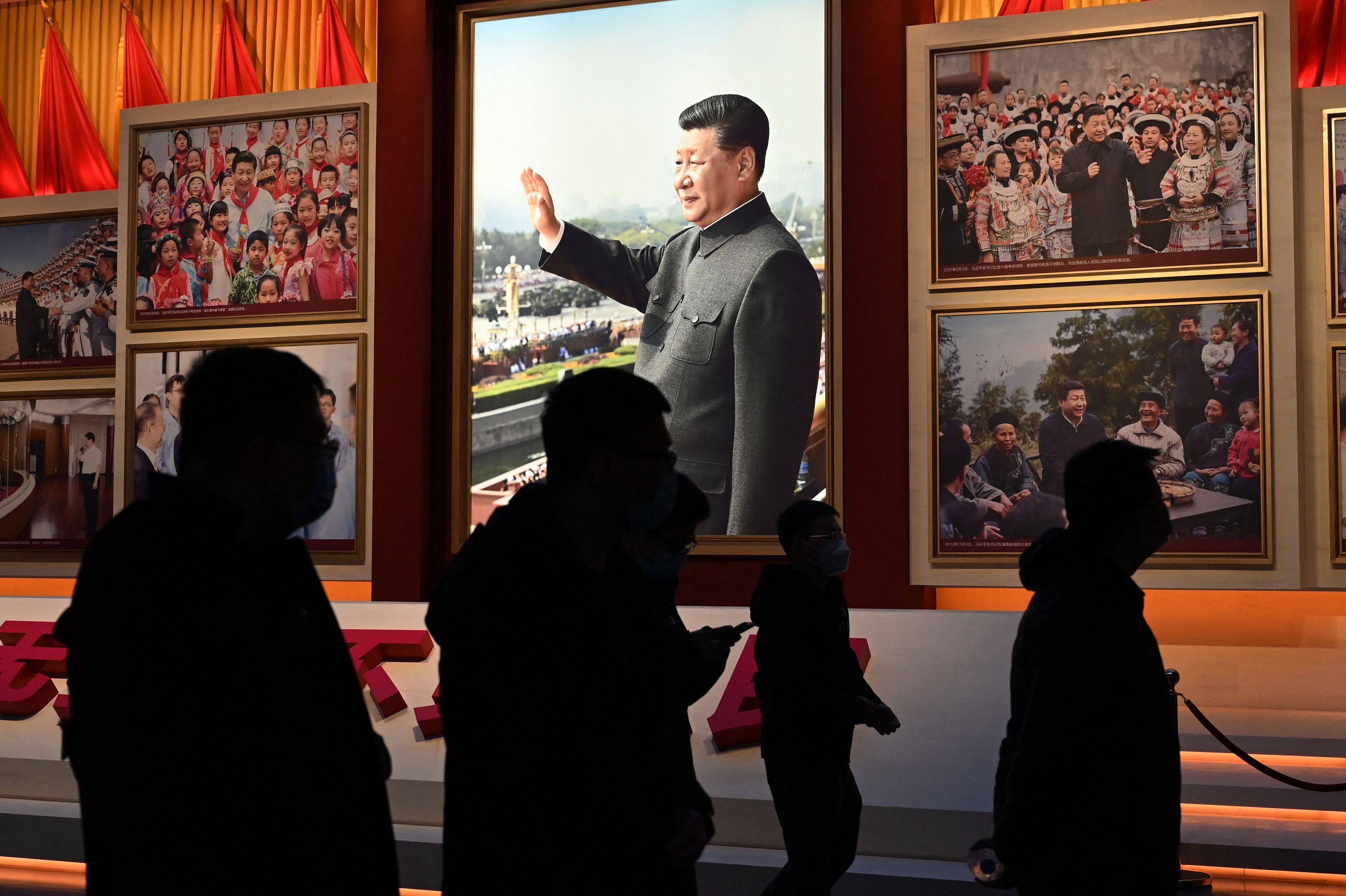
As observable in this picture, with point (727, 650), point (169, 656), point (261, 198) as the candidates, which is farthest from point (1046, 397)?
point (169, 656)

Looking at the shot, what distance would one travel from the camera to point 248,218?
10.0 m

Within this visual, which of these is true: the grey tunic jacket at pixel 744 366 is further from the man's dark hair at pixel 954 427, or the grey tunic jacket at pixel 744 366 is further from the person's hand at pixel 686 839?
the person's hand at pixel 686 839

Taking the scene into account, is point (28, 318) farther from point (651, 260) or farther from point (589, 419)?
point (589, 419)

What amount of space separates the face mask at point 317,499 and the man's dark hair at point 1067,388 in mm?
6957

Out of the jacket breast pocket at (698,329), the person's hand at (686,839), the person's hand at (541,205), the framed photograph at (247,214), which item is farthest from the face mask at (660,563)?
the framed photograph at (247,214)

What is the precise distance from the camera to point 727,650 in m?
3.24

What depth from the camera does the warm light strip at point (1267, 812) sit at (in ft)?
20.8

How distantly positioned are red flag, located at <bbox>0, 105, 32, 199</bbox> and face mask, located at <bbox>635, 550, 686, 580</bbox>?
10168mm

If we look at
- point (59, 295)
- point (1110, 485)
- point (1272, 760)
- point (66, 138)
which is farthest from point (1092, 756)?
point (66, 138)

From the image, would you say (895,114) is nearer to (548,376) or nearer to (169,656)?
(548,376)

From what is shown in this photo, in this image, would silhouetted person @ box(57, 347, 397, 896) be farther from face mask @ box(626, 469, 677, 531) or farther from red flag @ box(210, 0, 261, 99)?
red flag @ box(210, 0, 261, 99)

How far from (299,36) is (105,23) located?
2.28 m

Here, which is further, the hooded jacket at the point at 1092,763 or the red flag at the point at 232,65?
the red flag at the point at 232,65

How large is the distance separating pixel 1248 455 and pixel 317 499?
7.38 metres
